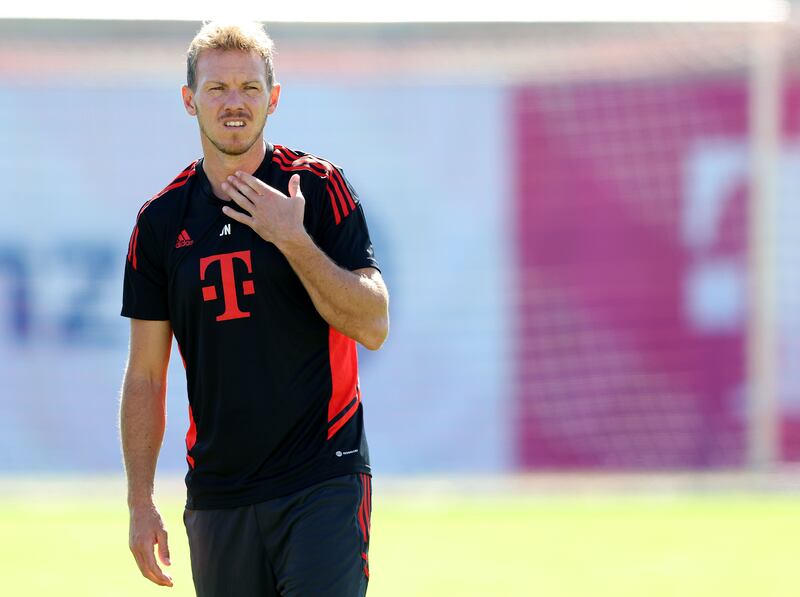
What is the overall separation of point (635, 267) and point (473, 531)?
3533 millimetres

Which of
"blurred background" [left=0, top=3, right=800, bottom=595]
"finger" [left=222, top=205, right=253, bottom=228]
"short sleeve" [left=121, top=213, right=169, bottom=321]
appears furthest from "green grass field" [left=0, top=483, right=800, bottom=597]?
"finger" [left=222, top=205, right=253, bottom=228]

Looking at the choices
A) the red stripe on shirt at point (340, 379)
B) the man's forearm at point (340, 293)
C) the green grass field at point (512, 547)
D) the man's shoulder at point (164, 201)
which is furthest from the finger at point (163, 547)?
the green grass field at point (512, 547)

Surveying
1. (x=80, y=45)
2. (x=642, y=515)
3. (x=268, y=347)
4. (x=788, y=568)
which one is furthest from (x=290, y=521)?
(x=80, y=45)

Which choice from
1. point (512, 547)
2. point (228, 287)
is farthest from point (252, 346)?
point (512, 547)

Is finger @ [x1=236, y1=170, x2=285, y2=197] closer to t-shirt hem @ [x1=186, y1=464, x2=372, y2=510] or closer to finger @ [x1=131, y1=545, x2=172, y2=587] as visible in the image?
t-shirt hem @ [x1=186, y1=464, x2=372, y2=510]

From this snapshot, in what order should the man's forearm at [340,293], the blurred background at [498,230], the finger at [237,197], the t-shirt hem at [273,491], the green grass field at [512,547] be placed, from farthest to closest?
the blurred background at [498,230] → the green grass field at [512,547] → the t-shirt hem at [273,491] → the finger at [237,197] → the man's forearm at [340,293]

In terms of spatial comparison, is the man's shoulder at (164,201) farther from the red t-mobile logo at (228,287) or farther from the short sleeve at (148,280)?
the red t-mobile logo at (228,287)

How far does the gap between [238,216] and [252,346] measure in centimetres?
40

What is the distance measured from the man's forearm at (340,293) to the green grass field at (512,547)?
12.1ft

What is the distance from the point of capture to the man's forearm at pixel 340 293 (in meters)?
4.04

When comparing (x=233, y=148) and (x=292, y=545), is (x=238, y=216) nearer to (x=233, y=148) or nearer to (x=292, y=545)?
(x=233, y=148)

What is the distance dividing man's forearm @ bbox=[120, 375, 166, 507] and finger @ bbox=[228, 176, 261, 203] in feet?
2.37

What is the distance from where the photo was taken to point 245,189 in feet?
13.7

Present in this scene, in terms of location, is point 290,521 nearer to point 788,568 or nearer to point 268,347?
point 268,347
